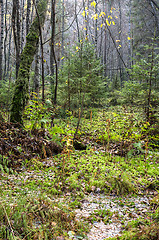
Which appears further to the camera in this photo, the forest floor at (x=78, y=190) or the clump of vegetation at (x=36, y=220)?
the forest floor at (x=78, y=190)

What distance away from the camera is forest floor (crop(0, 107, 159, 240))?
6.64ft

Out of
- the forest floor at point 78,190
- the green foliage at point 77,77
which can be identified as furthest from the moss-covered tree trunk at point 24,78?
the green foliage at point 77,77

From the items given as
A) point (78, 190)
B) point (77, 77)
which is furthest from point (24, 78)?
point (77, 77)

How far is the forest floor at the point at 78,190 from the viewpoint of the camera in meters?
2.02

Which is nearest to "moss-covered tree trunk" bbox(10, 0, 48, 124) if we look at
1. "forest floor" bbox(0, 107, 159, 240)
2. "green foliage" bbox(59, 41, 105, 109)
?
"forest floor" bbox(0, 107, 159, 240)

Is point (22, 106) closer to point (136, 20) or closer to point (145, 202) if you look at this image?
point (145, 202)

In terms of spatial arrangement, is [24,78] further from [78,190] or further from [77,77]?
[77,77]

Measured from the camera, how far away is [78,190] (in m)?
3.30

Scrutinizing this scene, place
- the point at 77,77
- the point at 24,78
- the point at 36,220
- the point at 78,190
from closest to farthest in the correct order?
the point at 36,220
the point at 78,190
the point at 24,78
the point at 77,77

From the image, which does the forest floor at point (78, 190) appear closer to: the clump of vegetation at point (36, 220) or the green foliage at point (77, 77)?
the clump of vegetation at point (36, 220)

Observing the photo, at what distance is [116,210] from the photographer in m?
2.81

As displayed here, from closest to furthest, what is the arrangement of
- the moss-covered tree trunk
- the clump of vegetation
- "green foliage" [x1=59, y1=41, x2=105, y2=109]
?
the clump of vegetation < the moss-covered tree trunk < "green foliage" [x1=59, y1=41, x2=105, y2=109]

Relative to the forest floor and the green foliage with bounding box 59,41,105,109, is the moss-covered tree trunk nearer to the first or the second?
the forest floor

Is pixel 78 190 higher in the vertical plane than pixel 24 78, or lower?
lower
